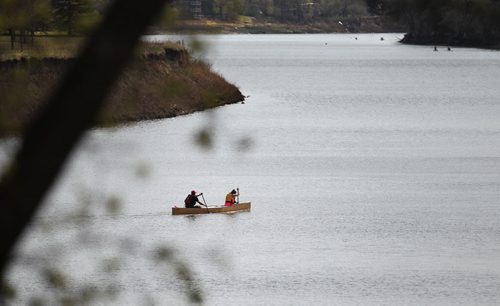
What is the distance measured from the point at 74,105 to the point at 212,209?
35.4 metres

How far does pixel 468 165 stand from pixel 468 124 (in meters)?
19.1

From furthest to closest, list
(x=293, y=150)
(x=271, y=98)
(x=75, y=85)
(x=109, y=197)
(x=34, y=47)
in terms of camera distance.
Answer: (x=271, y=98), (x=293, y=150), (x=109, y=197), (x=34, y=47), (x=75, y=85)

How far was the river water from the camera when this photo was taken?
6.86 meters

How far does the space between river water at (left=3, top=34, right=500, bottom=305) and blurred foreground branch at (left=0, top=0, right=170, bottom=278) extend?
0.72 metres

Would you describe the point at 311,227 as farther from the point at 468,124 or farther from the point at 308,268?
the point at 468,124

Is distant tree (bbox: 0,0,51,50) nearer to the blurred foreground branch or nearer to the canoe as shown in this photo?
the blurred foreground branch

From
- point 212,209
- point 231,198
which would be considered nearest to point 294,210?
point 231,198

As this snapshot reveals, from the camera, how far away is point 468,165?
51.4 metres

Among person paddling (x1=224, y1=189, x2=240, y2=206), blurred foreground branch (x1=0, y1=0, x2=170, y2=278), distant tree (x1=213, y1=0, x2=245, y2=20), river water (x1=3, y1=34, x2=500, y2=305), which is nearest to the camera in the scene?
A: blurred foreground branch (x1=0, y1=0, x2=170, y2=278)

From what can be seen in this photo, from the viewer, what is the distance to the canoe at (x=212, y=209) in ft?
126

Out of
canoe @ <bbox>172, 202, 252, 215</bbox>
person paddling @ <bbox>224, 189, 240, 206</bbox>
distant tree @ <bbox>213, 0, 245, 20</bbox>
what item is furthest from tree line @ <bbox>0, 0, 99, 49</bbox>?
person paddling @ <bbox>224, 189, 240, 206</bbox>

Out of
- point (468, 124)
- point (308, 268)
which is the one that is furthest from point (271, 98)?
point (308, 268)

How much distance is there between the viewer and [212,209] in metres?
39.3

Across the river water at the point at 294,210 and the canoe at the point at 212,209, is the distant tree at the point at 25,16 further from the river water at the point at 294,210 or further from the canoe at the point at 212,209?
the canoe at the point at 212,209
